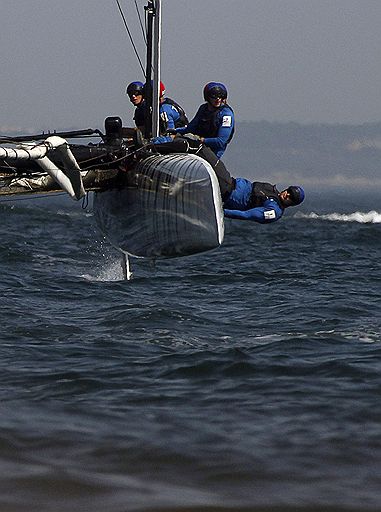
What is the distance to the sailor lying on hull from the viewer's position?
37.9 ft

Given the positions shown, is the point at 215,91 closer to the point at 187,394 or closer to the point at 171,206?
the point at 171,206

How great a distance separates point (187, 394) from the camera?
772 cm

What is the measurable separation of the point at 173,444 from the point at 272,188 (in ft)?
20.1

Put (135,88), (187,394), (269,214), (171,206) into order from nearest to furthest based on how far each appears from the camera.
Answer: (187,394) → (171,206) → (269,214) → (135,88)

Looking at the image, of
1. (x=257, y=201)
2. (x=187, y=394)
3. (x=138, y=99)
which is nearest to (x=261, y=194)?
(x=257, y=201)

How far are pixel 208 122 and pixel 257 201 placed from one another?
48.6 inches

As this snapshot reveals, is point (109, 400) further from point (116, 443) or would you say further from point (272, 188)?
point (272, 188)

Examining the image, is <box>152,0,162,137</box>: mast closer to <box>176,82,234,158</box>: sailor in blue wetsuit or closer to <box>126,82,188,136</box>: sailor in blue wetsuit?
<box>176,82,234,158</box>: sailor in blue wetsuit

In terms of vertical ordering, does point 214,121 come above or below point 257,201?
above

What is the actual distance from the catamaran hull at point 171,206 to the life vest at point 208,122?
109cm

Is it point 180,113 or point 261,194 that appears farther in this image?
point 180,113

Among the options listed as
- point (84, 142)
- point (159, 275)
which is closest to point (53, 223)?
point (159, 275)

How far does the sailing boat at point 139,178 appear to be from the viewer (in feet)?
33.9

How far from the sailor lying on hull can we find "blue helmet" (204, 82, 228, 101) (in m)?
0.67
